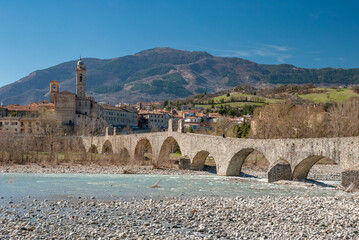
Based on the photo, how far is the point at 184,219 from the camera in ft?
44.2

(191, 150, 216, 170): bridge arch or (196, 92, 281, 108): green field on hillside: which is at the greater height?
(196, 92, 281, 108): green field on hillside

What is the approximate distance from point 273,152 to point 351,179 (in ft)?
23.1

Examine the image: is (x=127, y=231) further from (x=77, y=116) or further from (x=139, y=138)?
(x=77, y=116)

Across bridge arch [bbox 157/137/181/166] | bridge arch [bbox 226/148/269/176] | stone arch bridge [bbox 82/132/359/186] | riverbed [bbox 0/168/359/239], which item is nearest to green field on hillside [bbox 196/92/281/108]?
bridge arch [bbox 157/137/181/166]

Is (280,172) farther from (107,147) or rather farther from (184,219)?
(107,147)

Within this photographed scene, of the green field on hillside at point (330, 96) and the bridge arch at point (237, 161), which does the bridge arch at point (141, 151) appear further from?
the green field on hillside at point (330, 96)

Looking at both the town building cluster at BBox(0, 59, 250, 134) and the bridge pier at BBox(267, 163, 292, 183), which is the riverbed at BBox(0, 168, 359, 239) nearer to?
the bridge pier at BBox(267, 163, 292, 183)

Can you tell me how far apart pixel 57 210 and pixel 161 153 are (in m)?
29.1

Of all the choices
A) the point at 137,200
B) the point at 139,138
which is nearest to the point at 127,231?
the point at 137,200

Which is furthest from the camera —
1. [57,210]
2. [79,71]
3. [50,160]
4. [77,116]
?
[79,71]

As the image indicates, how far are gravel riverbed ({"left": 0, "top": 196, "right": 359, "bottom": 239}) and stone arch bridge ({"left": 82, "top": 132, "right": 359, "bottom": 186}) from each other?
4983 millimetres

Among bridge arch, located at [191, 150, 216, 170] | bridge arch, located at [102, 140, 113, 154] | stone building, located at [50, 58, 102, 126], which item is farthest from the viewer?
stone building, located at [50, 58, 102, 126]

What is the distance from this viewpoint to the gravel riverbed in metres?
11.2

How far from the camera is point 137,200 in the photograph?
17.8 meters
